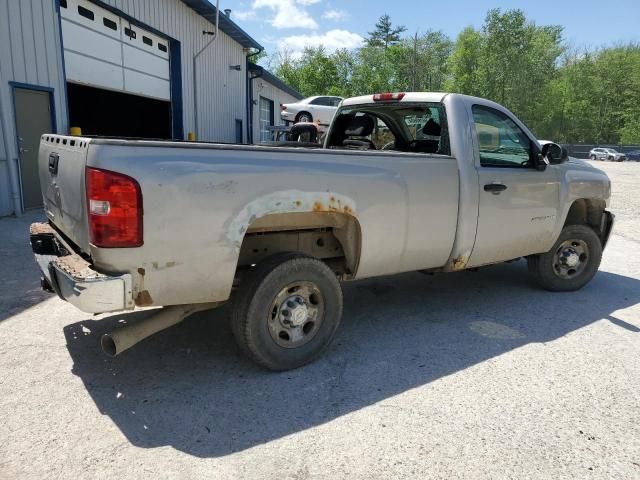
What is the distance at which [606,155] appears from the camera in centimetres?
5625

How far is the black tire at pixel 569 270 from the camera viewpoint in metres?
5.27

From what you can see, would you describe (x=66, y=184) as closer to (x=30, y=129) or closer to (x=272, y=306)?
(x=272, y=306)

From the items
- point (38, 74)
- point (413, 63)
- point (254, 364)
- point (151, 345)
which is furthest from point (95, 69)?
point (413, 63)

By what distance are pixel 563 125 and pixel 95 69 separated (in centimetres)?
7218

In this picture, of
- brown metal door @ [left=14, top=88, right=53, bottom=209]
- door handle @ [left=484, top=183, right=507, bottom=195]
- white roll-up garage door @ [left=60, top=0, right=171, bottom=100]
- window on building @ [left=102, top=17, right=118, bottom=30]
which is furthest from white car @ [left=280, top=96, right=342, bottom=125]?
door handle @ [left=484, top=183, right=507, bottom=195]

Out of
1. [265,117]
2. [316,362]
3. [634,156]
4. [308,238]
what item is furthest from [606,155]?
[316,362]

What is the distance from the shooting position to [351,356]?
371 cm

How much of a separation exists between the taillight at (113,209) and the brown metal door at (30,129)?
23.7ft

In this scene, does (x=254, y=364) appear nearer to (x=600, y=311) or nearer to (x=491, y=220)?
(x=491, y=220)

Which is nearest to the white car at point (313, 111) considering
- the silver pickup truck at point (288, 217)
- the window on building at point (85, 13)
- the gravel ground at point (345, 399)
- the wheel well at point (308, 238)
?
the window on building at point (85, 13)

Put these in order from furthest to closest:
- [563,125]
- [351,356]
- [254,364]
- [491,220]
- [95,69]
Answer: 1. [563,125]
2. [95,69]
3. [491,220]
4. [351,356]
5. [254,364]

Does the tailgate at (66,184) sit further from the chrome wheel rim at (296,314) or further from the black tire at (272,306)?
the chrome wheel rim at (296,314)

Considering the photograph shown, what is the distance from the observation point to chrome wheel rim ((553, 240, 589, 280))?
534cm

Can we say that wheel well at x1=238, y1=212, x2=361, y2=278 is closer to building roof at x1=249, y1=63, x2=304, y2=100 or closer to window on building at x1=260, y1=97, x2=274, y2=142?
building roof at x1=249, y1=63, x2=304, y2=100
